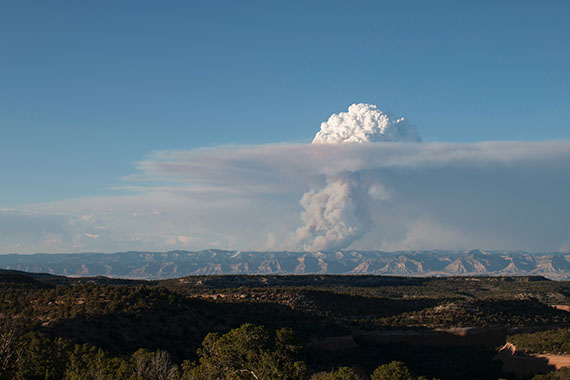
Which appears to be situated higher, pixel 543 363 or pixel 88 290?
pixel 88 290

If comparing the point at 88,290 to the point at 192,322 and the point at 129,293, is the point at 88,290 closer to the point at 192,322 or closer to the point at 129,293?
the point at 129,293

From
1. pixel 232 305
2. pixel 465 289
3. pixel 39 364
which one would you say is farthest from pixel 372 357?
pixel 465 289

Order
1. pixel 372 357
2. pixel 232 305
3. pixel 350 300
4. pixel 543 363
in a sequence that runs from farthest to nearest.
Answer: pixel 350 300 → pixel 232 305 → pixel 372 357 → pixel 543 363

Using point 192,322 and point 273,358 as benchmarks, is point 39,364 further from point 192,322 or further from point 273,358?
point 192,322

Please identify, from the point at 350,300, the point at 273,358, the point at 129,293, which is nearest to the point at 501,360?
the point at 350,300

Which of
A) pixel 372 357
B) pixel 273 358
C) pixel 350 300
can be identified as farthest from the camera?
pixel 350 300

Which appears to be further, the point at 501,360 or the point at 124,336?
the point at 501,360
